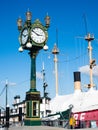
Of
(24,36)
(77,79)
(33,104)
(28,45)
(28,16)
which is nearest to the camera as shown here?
(28,45)

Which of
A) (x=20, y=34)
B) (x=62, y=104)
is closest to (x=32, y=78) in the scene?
(x=20, y=34)

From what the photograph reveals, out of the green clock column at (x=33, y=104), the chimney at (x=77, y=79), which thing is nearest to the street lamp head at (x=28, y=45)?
the green clock column at (x=33, y=104)

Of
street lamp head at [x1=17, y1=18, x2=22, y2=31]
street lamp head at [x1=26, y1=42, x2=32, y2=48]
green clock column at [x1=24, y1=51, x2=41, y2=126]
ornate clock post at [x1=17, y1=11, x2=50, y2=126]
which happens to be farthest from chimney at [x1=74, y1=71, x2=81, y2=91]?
street lamp head at [x1=26, y1=42, x2=32, y2=48]

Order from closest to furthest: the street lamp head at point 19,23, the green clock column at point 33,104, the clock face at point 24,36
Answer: the green clock column at point 33,104, the clock face at point 24,36, the street lamp head at point 19,23

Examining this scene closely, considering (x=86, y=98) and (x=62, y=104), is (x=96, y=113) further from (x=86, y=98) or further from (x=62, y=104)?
(x=62, y=104)

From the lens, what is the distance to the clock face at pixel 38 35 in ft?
102

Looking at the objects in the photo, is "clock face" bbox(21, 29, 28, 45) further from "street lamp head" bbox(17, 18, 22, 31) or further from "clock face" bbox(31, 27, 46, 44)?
"street lamp head" bbox(17, 18, 22, 31)

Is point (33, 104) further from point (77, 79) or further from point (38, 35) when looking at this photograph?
point (77, 79)

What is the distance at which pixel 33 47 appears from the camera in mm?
31188

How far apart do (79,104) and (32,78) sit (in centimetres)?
1747

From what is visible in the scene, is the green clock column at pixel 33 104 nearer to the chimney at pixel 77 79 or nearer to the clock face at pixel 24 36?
the clock face at pixel 24 36

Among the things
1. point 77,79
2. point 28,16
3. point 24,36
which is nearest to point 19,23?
point 24,36

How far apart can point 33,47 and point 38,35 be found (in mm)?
1123

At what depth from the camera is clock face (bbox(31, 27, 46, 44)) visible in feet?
102
